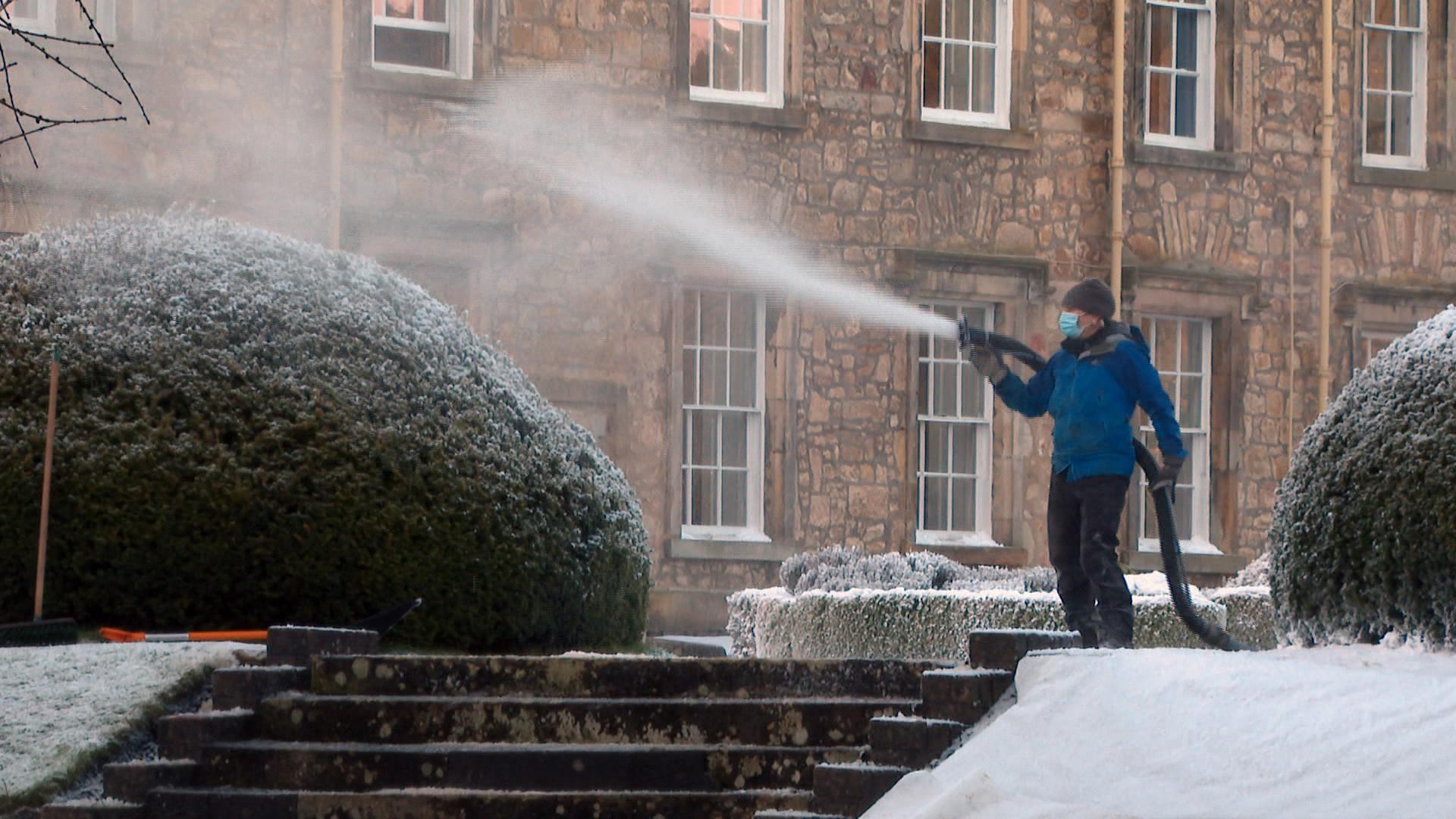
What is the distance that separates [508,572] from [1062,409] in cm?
277

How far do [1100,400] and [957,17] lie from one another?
38.6ft

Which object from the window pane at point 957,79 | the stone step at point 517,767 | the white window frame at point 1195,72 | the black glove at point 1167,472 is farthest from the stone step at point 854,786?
the white window frame at point 1195,72

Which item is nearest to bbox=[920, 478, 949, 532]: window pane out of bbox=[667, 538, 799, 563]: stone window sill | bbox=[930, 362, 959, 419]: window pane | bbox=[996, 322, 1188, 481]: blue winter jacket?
bbox=[930, 362, 959, 419]: window pane

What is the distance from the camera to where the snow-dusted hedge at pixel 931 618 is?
14.3 metres

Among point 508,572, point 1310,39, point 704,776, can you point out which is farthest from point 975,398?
point 704,776

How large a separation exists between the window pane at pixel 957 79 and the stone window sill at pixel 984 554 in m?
3.71

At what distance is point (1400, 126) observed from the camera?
23.0m

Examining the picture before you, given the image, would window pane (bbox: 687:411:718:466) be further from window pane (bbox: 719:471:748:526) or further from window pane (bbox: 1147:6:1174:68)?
window pane (bbox: 1147:6:1174:68)

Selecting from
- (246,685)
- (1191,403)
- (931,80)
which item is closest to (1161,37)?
(931,80)

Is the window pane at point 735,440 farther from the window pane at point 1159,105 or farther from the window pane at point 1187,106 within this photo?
the window pane at point 1187,106

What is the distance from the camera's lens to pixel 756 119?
2011 cm

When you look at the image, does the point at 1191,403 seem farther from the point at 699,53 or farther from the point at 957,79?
the point at 699,53

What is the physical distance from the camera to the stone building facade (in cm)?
1861

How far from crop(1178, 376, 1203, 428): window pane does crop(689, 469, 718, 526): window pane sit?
4.43 meters
